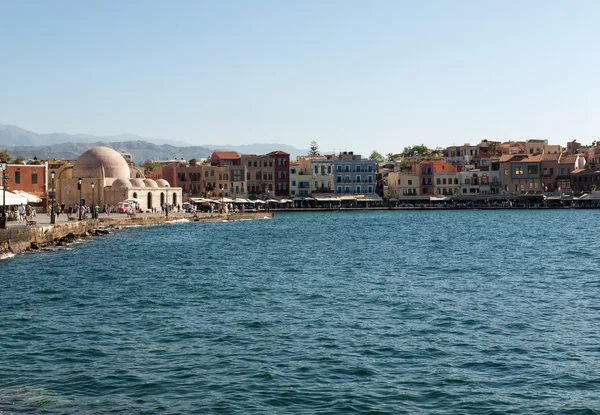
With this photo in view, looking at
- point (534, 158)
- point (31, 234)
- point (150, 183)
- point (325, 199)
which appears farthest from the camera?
point (534, 158)

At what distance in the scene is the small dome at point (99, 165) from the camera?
89.9m

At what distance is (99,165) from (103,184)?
2849 mm

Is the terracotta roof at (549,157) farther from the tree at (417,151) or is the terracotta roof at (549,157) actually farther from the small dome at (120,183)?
the small dome at (120,183)

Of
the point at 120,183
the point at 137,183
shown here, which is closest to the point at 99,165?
the point at 120,183

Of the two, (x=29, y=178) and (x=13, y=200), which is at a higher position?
(x=29, y=178)

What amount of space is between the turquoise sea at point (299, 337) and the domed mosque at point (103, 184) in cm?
5040

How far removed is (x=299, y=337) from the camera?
765 inches

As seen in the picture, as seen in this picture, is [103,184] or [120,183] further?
[103,184]

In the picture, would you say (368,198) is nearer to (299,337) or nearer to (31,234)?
(31,234)

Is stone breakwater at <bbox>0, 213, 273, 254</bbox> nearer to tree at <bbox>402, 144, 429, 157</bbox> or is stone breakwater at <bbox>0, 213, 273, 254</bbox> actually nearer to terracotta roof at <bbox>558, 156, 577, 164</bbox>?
terracotta roof at <bbox>558, 156, 577, 164</bbox>

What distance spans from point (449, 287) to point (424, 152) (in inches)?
5330

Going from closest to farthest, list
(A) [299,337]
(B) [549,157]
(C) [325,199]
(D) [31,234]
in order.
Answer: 1. (A) [299,337]
2. (D) [31,234]
3. (C) [325,199]
4. (B) [549,157]

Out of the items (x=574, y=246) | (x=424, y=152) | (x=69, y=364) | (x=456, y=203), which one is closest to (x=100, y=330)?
(x=69, y=364)

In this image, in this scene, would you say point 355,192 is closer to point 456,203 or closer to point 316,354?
point 456,203
